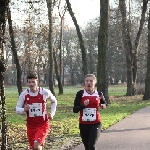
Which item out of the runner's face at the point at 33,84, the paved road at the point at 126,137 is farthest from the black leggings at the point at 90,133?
the paved road at the point at 126,137

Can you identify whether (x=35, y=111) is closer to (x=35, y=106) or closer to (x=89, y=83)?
(x=35, y=106)

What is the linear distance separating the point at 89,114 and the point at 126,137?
3669 millimetres

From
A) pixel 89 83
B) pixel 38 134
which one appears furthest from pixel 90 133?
Result: pixel 38 134

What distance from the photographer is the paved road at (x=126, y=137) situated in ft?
29.0

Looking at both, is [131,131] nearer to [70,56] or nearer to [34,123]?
[34,123]

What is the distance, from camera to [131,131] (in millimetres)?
11516

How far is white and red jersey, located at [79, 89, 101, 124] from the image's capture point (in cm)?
695

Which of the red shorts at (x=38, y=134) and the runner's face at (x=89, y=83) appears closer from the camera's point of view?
the red shorts at (x=38, y=134)

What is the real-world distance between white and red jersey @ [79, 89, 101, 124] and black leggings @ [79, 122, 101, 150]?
0.08 meters

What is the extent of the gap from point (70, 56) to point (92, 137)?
80131 millimetres

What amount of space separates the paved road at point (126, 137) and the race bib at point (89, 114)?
5.92ft

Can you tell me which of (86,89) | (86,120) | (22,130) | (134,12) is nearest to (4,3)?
(86,89)

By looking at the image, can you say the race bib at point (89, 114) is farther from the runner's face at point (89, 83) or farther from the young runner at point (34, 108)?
the young runner at point (34, 108)

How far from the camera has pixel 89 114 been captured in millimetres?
6930
